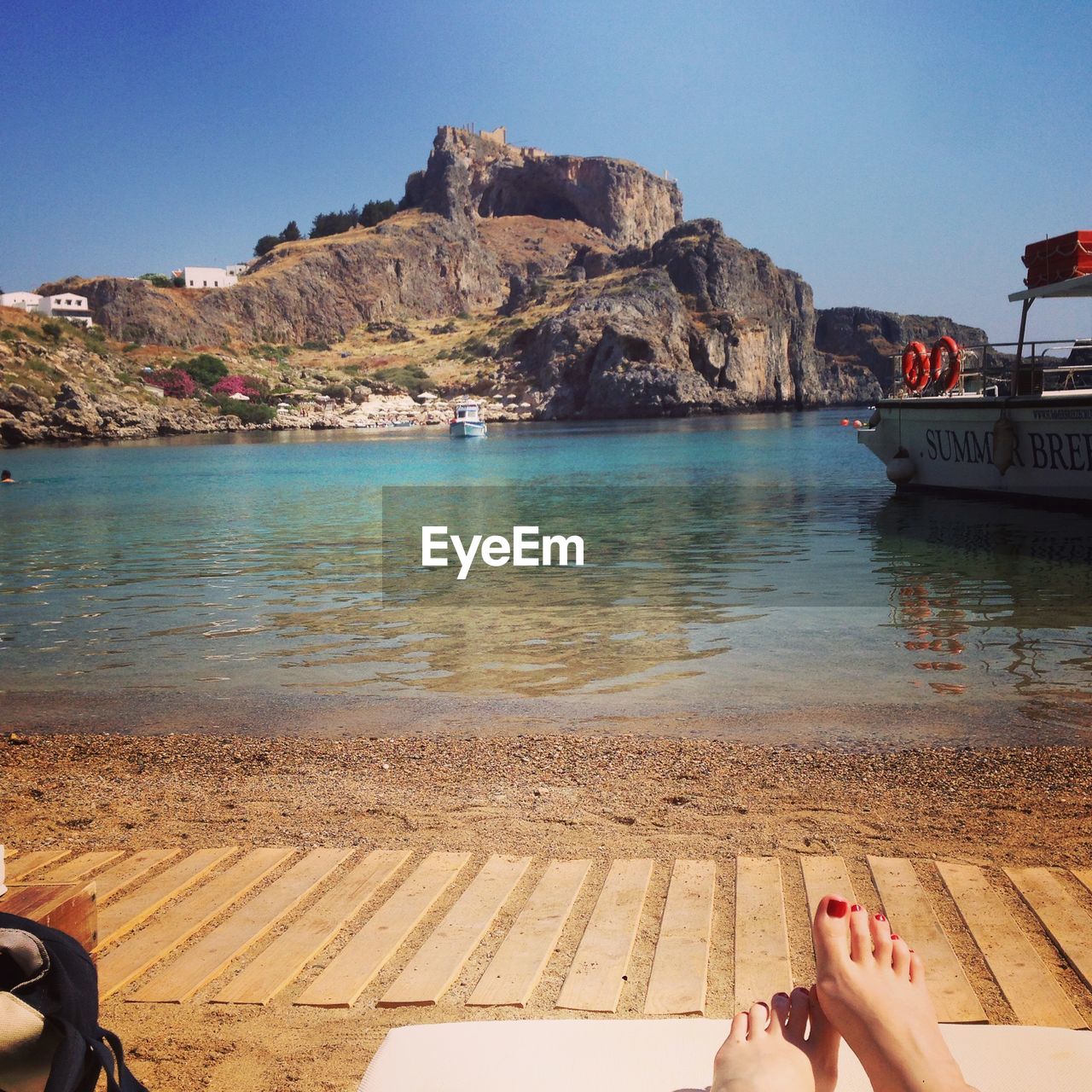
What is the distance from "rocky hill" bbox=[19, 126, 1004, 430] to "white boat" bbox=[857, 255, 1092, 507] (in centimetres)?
9552

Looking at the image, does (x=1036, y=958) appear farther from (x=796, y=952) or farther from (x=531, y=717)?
(x=531, y=717)

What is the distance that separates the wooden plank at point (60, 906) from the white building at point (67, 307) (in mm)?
137376

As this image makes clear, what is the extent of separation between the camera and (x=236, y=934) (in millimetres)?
3000

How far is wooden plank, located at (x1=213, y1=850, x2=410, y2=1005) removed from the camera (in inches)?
106

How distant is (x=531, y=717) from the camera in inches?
271

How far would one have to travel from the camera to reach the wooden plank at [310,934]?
2695 millimetres

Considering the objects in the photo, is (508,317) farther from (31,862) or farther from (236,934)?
(236,934)

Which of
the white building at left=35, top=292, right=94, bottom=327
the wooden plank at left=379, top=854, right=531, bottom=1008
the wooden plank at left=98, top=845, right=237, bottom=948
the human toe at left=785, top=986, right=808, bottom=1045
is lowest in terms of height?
the wooden plank at left=98, top=845, right=237, bottom=948

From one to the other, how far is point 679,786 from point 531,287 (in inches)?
6169

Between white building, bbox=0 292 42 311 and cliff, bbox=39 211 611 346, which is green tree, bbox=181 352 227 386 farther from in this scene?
white building, bbox=0 292 42 311

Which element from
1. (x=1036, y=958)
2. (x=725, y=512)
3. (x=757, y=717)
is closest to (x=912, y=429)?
(x=725, y=512)

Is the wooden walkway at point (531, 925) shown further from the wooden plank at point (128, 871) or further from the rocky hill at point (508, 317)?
the rocky hill at point (508, 317)

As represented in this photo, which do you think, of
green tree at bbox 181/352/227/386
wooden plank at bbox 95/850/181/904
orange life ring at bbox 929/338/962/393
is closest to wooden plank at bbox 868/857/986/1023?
wooden plank at bbox 95/850/181/904

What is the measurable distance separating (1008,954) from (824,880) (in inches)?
26.4
